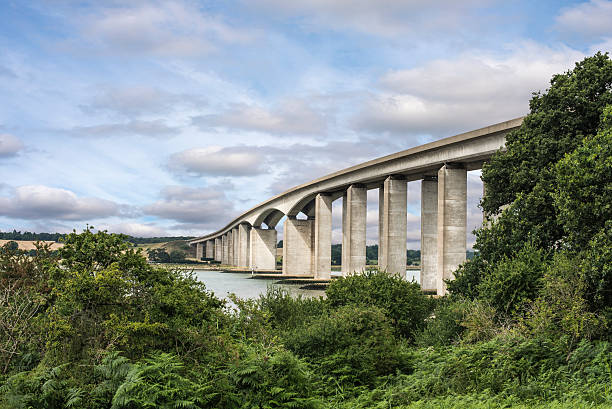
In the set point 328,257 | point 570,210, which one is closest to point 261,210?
point 328,257

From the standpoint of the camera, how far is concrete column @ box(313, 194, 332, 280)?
78625 millimetres

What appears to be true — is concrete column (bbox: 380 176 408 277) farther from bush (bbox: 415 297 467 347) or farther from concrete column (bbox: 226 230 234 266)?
concrete column (bbox: 226 230 234 266)

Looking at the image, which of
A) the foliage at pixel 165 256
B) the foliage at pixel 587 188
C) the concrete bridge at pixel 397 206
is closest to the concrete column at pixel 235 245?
the foliage at pixel 165 256

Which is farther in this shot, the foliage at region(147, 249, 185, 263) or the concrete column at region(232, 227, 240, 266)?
the foliage at region(147, 249, 185, 263)

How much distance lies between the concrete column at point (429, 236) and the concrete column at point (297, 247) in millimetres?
43173

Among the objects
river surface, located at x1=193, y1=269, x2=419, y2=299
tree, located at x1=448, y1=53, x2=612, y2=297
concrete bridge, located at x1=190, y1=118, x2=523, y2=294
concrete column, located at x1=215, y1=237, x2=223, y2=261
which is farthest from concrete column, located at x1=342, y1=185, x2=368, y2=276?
concrete column, located at x1=215, y1=237, x2=223, y2=261

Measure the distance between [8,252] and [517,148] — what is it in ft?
72.5

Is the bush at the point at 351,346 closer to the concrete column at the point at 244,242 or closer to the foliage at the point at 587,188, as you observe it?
the foliage at the point at 587,188

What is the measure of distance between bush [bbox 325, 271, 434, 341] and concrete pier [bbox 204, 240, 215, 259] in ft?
552

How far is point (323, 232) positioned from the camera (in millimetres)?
78938

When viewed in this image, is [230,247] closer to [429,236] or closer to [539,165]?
[429,236]

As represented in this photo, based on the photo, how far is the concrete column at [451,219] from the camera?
142 feet

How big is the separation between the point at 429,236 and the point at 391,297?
1122 inches

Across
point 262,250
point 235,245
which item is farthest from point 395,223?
point 235,245
